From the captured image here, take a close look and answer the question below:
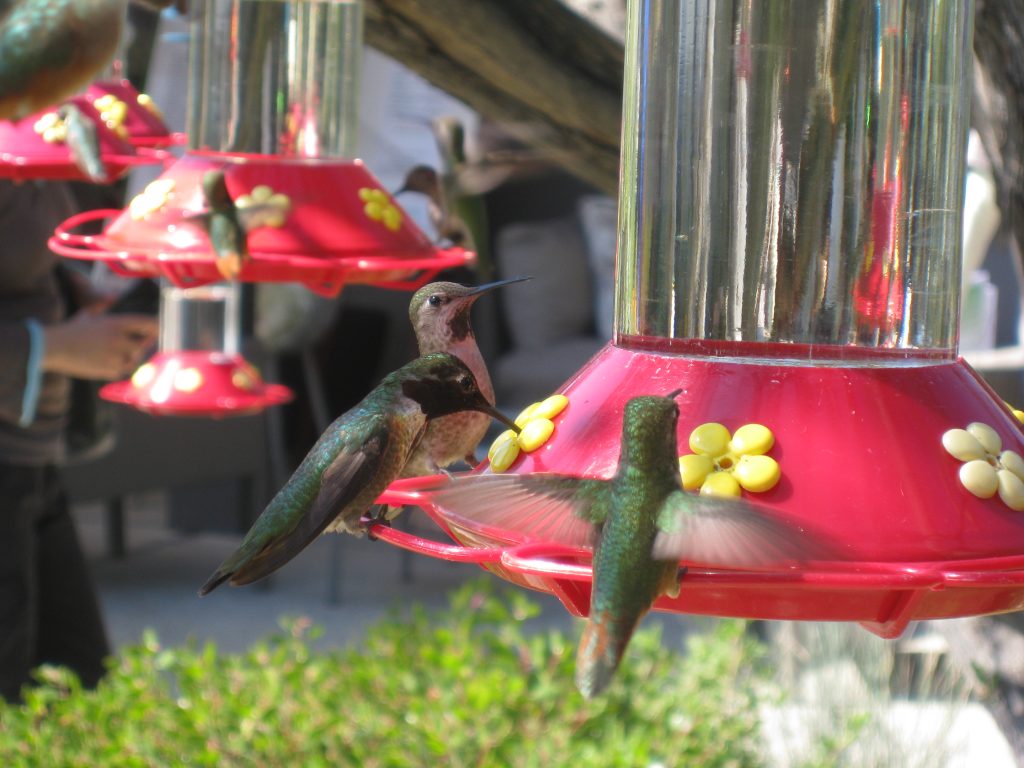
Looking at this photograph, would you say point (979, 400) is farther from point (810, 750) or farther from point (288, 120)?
point (810, 750)

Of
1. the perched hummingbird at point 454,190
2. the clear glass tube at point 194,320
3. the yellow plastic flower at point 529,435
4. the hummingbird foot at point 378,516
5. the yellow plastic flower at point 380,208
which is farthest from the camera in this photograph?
the clear glass tube at point 194,320

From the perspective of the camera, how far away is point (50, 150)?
2766 mm

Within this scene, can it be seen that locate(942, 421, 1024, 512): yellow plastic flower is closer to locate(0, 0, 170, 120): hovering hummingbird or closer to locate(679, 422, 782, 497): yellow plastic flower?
locate(679, 422, 782, 497): yellow plastic flower

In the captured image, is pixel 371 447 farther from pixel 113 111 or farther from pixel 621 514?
pixel 113 111

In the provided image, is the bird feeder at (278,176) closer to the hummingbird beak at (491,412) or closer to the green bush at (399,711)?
the hummingbird beak at (491,412)

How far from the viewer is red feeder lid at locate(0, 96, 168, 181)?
272 centimetres

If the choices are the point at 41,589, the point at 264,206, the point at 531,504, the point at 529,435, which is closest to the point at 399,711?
the point at 41,589

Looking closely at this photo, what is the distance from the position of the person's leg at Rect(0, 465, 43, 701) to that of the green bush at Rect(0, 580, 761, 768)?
18 cm

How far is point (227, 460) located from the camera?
23.5ft

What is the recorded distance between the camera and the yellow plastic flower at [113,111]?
9.47 feet

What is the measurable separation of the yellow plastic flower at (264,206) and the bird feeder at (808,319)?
71cm

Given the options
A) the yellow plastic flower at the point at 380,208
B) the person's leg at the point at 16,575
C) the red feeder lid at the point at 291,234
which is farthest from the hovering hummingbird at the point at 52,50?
the person's leg at the point at 16,575

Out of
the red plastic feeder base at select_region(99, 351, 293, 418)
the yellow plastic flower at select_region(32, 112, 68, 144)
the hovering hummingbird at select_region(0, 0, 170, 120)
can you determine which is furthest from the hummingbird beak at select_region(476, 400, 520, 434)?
the red plastic feeder base at select_region(99, 351, 293, 418)

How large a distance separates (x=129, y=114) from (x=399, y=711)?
60.3 inches
